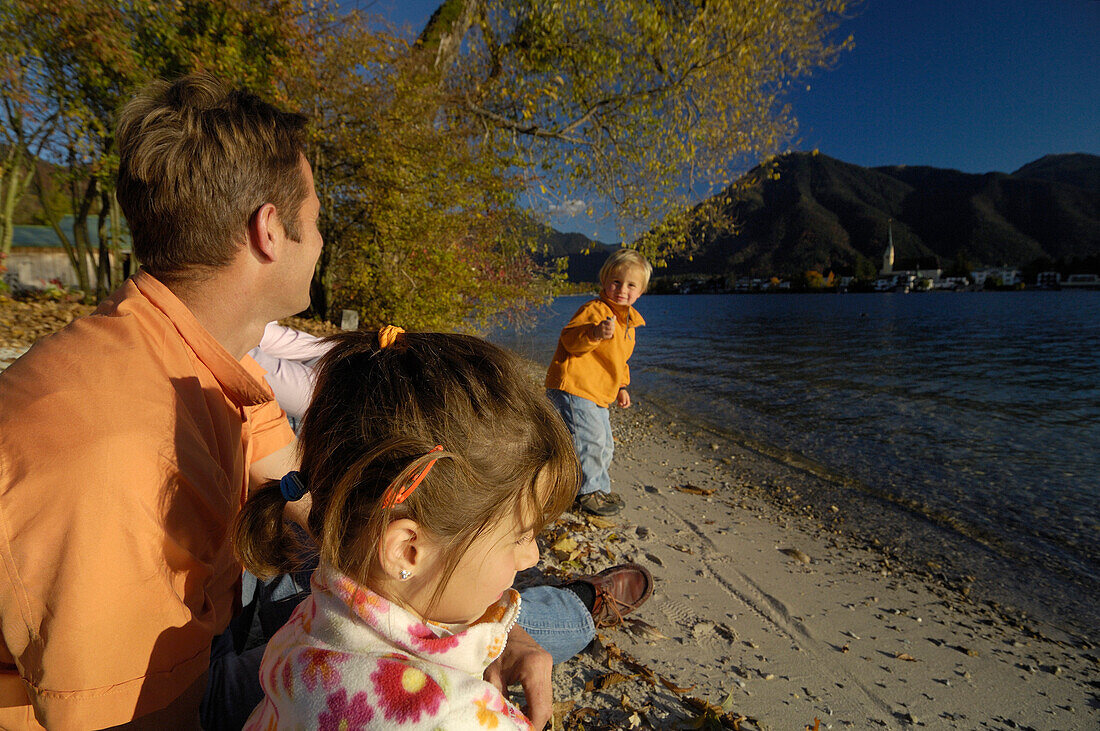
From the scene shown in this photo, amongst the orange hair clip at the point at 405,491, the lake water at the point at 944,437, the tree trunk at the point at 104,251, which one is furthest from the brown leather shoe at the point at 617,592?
the tree trunk at the point at 104,251

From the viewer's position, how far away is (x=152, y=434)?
1.17 m

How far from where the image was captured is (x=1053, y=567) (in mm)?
4859

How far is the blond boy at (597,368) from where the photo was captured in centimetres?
489

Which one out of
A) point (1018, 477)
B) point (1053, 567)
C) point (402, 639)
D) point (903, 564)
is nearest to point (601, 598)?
point (402, 639)

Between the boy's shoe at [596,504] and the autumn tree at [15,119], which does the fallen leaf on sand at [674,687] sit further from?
the autumn tree at [15,119]

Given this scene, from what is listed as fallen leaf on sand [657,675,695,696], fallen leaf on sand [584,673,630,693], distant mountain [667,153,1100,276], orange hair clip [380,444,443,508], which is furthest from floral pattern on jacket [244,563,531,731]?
distant mountain [667,153,1100,276]

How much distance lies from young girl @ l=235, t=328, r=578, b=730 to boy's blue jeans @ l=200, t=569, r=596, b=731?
1.47ft

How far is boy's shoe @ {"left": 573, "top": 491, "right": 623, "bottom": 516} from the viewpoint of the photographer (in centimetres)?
463

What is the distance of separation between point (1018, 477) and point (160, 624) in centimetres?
963

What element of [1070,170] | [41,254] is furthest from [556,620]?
[1070,170]

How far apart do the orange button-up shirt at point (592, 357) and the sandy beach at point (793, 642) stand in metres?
1.19

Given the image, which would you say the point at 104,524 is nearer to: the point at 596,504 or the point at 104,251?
the point at 596,504

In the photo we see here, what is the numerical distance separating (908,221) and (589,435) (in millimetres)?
182416

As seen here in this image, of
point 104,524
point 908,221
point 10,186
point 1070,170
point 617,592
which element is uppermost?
point 1070,170
